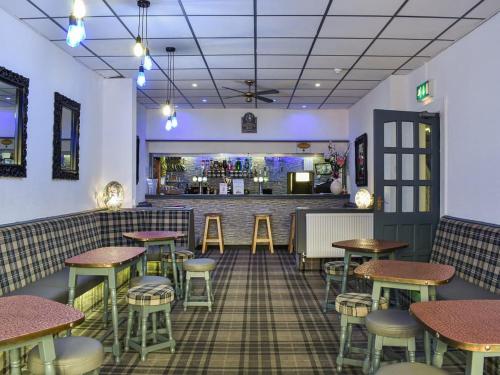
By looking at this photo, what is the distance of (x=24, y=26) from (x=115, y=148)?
107 inches

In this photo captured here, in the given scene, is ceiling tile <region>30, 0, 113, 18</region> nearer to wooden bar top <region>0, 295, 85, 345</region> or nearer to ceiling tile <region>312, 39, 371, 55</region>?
ceiling tile <region>312, 39, 371, 55</region>

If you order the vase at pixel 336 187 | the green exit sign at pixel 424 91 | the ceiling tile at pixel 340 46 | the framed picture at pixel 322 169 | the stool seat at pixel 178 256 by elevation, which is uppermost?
the ceiling tile at pixel 340 46

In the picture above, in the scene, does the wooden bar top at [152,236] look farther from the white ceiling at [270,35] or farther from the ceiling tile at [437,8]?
the ceiling tile at [437,8]

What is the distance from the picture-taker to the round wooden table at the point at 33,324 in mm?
1909

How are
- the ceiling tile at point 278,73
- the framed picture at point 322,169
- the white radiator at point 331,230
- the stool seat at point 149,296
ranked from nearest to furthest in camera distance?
the stool seat at point 149,296 < the ceiling tile at point 278,73 < the white radiator at point 331,230 < the framed picture at point 322,169

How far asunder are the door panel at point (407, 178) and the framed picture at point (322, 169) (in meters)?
5.50

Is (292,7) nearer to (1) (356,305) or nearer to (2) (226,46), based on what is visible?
(2) (226,46)

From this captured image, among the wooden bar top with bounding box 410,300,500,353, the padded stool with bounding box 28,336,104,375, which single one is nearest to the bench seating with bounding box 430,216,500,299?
the wooden bar top with bounding box 410,300,500,353

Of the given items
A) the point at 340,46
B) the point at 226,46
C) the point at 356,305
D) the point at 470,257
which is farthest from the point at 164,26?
the point at 470,257

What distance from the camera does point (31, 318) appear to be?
2127 mm

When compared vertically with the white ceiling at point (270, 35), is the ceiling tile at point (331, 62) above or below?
above

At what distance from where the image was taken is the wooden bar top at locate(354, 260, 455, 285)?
118 inches

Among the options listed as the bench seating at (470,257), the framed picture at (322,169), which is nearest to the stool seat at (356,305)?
the bench seating at (470,257)

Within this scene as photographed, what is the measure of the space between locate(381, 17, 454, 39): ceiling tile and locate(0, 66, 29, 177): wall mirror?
163 inches
